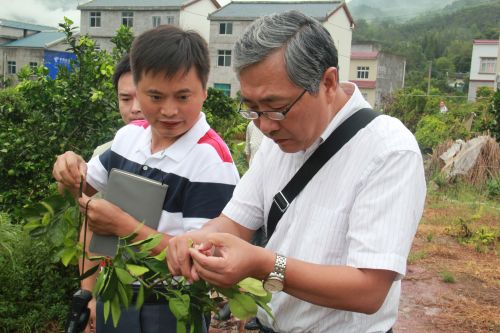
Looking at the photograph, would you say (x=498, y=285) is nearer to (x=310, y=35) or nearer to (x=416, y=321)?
(x=416, y=321)

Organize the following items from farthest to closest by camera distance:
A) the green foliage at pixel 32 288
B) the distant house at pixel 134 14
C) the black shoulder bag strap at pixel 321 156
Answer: the distant house at pixel 134 14, the green foliage at pixel 32 288, the black shoulder bag strap at pixel 321 156

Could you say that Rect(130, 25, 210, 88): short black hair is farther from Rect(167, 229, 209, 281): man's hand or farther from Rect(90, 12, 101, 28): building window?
Rect(90, 12, 101, 28): building window

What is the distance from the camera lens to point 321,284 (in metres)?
1.52

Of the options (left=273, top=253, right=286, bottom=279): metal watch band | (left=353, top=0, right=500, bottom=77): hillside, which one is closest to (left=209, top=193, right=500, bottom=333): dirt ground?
(left=273, top=253, right=286, bottom=279): metal watch band

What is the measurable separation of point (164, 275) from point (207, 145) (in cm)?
60

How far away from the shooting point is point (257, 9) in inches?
1679

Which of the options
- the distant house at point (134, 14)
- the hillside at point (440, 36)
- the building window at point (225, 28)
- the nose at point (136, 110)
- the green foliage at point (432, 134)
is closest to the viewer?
the nose at point (136, 110)

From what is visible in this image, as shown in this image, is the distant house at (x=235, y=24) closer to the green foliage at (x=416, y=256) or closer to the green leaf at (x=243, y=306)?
the green foliage at (x=416, y=256)

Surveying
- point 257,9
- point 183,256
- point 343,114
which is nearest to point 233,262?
point 183,256

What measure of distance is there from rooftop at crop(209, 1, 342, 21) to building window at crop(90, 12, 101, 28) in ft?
28.1

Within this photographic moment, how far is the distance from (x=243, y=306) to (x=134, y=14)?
144ft

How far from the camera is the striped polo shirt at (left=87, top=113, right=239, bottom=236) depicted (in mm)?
2162

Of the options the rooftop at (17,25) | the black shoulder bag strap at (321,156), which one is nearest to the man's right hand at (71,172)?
the black shoulder bag strap at (321,156)

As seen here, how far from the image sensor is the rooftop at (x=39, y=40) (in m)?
47.7
